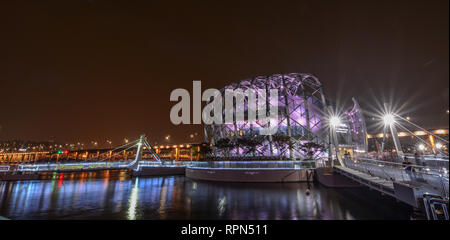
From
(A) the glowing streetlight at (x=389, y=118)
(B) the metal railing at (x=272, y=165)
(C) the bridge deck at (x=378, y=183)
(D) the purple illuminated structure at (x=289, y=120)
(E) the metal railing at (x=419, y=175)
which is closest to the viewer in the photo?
(E) the metal railing at (x=419, y=175)

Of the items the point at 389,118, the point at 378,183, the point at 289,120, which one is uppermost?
the point at 289,120

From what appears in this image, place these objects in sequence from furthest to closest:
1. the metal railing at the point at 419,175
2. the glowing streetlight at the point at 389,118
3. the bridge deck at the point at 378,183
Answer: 1. the glowing streetlight at the point at 389,118
2. the bridge deck at the point at 378,183
3. the metal railing at the point at 419,175

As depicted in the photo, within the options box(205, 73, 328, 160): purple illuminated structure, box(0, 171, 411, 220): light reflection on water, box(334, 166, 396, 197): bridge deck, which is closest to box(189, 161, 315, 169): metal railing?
box(334, 166, 396, 197): bridge deck

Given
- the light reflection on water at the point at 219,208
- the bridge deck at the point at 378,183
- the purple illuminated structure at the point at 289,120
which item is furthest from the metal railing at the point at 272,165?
the purple illuminated structure at the point at 289,120

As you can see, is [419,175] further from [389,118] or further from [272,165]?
[272,165]

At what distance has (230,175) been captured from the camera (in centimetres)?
3120

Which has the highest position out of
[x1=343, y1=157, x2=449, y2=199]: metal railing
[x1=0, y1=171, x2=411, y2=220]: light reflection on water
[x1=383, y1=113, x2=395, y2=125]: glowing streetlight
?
[x1=383, y1=113, x2=395, y2=125]: glowing streetlight

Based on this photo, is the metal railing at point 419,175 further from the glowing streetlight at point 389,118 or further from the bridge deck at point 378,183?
the glowing streetlight at point 389,118

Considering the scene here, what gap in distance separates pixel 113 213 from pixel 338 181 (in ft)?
76.3

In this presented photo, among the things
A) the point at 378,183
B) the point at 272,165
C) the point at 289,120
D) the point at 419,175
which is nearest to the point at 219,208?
the point at 378,183

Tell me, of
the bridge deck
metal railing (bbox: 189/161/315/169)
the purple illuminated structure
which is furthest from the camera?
the purple illuminated structure

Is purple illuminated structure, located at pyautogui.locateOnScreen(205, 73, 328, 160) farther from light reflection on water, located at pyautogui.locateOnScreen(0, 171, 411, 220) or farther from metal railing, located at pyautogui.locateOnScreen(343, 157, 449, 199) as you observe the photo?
metal railing, located at pyautogui.locateOnScreen(343, 157, 449, 199)

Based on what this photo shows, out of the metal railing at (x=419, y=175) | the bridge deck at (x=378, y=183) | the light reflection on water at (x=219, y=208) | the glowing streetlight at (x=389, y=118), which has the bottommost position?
the light reflection on water at (x=219, y=208)
